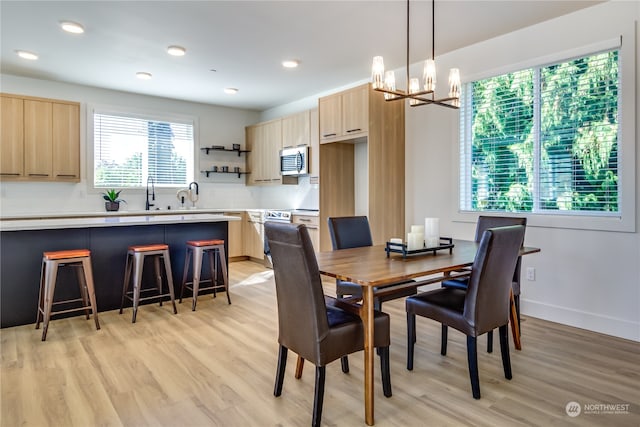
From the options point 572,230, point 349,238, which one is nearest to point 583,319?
point 572,230

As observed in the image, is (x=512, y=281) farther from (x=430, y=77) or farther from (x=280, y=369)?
(x=280, y=369)

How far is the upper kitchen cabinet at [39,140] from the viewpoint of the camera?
481cm

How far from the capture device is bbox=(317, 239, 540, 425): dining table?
75.1 inches

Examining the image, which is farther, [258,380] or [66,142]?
[66,142]

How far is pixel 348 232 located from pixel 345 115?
2021 mm

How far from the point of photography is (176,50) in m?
4.11

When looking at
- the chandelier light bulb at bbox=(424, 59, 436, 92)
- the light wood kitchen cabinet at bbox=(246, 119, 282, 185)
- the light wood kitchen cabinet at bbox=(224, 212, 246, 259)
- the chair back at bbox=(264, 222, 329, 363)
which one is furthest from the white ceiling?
the light wood kitchen cabinet at bbox=(224, 212, 246, 259)

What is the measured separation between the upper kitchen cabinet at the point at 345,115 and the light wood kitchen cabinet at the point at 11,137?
3.74m

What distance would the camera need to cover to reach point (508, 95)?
152 inches

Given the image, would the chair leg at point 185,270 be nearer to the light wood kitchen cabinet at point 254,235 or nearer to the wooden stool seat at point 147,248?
the wooden stool seat at point 147,248

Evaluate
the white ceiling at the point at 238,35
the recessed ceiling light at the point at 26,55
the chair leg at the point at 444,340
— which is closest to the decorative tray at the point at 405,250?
the chair leg at the point at 444,340

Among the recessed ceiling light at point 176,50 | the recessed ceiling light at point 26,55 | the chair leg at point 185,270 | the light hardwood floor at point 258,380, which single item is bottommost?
the light hardwood floor at point 258,380

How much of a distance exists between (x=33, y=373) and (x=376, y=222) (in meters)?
3.33

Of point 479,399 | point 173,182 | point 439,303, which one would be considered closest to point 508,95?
point 439,303
